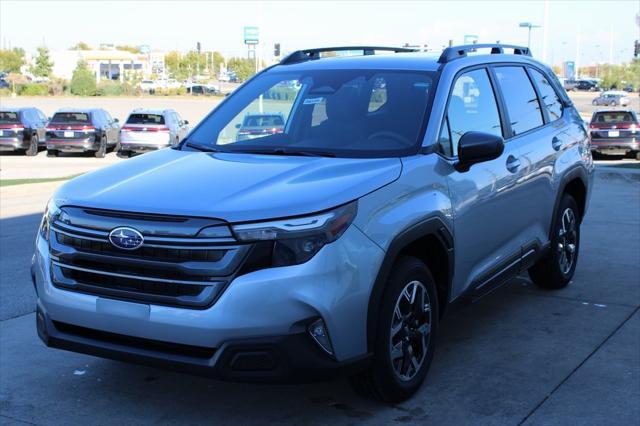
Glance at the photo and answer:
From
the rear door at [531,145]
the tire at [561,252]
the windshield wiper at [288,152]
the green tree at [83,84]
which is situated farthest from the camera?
the green tree at [83,84]

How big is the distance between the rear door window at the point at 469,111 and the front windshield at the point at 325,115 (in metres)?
0.20

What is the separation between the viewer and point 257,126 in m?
5.41

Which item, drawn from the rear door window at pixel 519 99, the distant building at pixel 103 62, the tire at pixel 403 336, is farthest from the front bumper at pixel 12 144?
the distant building at pixel 103 62

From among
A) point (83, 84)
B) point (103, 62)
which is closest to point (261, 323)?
point (83, 84)

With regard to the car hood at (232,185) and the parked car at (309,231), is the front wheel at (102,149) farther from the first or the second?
the car hood at (232,185)

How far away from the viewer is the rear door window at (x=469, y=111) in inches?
199

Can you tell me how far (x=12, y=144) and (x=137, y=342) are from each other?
81.2 feet

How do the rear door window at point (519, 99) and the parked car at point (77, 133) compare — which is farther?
the parked car at point (77, 133)

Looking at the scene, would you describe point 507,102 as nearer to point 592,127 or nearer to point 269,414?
point 269,414

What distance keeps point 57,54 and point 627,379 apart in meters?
157

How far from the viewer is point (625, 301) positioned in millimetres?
6789

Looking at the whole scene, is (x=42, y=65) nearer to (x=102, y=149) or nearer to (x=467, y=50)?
(x=102, y=149)

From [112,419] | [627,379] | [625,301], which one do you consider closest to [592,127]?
[625,301]

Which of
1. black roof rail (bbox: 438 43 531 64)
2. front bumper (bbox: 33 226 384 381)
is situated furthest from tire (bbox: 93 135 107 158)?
front bumper (bbox: 33 226 384 381)
